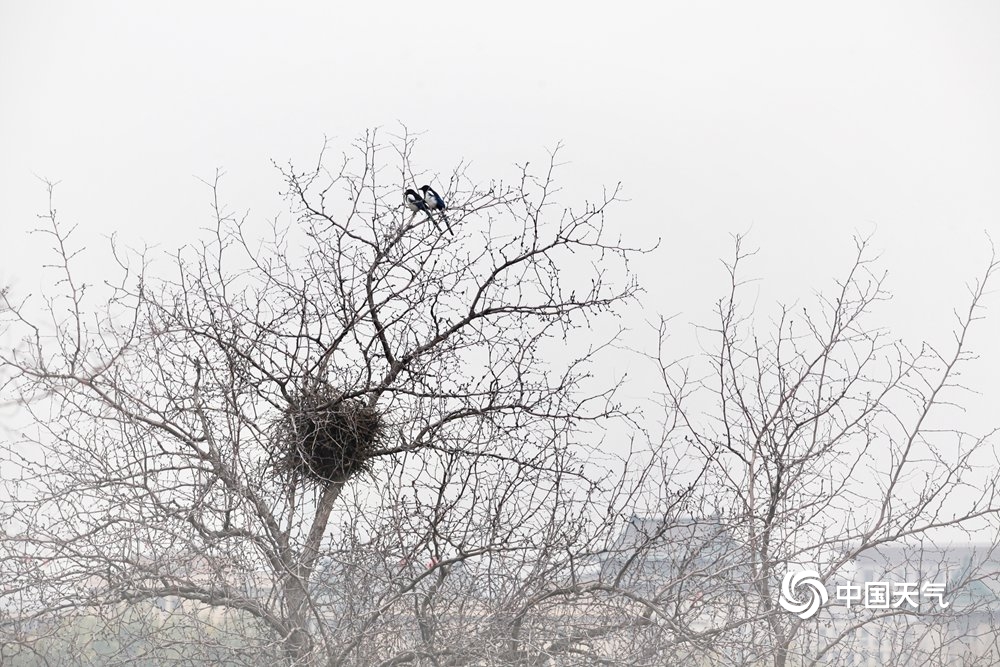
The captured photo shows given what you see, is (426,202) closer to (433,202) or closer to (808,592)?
(433,202)

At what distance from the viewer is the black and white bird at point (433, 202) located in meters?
5.49

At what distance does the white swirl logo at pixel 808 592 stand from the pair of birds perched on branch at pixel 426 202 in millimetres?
2308

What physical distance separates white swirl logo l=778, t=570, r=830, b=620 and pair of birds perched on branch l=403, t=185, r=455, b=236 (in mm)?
2308

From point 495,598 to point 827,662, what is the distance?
1.56m

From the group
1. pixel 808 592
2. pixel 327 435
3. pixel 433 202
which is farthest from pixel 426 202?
pixel 808 592

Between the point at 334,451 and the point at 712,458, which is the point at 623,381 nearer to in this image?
the point at 712,458

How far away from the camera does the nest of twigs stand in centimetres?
540

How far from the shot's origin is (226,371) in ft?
17.7

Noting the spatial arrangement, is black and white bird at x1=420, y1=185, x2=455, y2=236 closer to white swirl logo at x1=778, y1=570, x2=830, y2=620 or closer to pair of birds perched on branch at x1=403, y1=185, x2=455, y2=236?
pair of birds perched on branch at x1=403, y1=185, x2=455, y2=236

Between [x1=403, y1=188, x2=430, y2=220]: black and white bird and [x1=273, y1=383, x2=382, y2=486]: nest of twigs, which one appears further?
[x1=403, y1=188, x2=430, y2=220]: black and white bird

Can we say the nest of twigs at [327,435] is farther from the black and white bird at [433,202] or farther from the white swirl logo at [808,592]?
the white swirl logo at [808,592]

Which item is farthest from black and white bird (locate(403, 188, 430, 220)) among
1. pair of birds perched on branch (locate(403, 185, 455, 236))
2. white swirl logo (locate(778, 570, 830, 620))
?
white swirl logo (locate(778, 570, 830, 620))

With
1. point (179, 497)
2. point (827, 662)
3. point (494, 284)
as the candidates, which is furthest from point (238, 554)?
point (827, 662)

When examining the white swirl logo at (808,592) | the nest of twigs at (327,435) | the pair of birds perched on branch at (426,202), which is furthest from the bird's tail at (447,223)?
the white swirl logo at (808,592)
